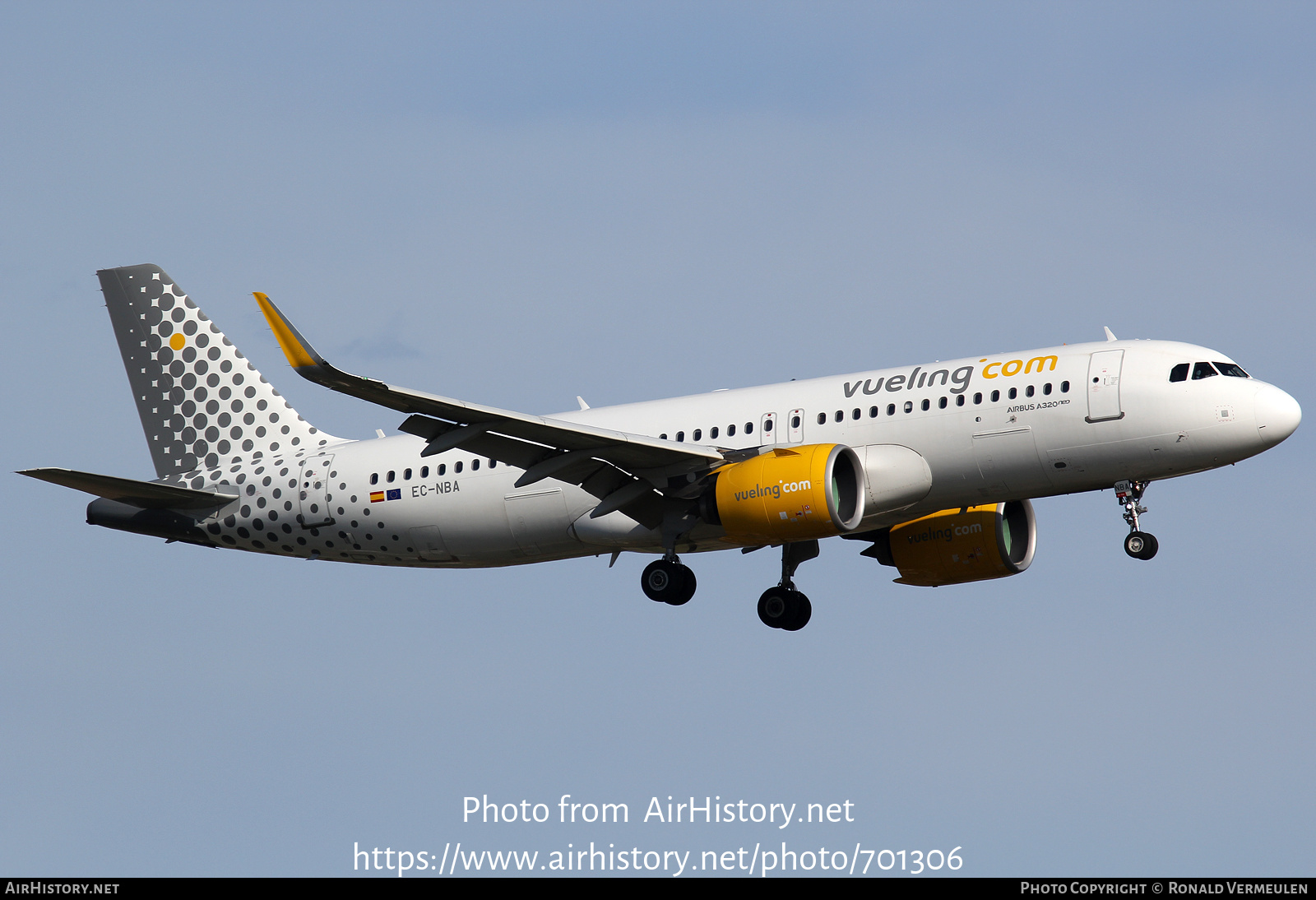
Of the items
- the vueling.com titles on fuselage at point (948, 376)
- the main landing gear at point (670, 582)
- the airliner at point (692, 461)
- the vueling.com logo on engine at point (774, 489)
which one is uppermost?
the vueling.com titles on fuselage at point (948, 376)

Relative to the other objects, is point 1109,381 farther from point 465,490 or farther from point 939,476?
point 465,490

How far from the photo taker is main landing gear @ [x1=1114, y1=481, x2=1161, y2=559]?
119 feet


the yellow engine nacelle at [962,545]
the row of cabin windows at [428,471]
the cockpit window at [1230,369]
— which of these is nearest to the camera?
the cockpit window at [1230,369]

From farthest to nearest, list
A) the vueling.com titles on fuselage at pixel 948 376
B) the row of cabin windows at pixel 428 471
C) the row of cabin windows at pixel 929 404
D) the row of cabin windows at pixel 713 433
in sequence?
1. the row of cabin windows at pixel 428 471
2. the row of cabin windows at pixel 713 433
3. the vueling.com titles on fuselage at pixel 948 376
4. the row of cabin windows at pixel 929 404

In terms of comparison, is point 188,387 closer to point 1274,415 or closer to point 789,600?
point 789,600

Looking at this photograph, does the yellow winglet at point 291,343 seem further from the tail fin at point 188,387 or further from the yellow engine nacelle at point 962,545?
the yellow engine nacelle at point 962,545

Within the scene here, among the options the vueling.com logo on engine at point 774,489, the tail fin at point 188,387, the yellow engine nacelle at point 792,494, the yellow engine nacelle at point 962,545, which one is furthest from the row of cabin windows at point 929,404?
the tail fin at point 188,387

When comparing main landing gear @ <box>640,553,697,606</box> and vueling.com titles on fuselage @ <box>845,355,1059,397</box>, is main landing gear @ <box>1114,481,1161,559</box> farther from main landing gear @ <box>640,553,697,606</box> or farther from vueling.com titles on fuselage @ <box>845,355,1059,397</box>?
main landing gear @ <box>640,553,697,606</box>

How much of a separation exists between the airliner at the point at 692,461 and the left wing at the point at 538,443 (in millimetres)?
50

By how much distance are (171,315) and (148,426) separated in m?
2.93

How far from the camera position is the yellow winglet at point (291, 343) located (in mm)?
30922

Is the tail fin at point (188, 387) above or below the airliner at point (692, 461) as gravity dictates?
above

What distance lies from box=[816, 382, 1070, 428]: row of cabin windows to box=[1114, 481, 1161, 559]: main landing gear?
7.97 feet

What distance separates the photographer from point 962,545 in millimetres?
41281
